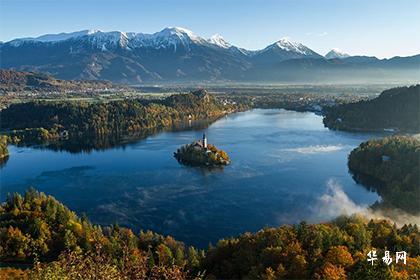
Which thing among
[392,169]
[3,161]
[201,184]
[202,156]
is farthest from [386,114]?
[3,161]

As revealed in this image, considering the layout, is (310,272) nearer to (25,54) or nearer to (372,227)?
(372,227)

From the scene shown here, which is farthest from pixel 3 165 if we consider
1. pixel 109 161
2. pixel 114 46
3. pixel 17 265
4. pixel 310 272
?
pixel 114 46

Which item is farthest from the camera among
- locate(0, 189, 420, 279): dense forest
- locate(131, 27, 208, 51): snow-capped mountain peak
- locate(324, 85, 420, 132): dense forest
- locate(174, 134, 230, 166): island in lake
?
locate(131, 27, 208, 51): snow-capped mountain peak

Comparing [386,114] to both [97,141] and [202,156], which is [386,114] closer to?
[202,156]

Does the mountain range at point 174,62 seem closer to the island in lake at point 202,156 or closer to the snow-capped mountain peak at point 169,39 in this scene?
the snow-capped mountain peak at point 169,39

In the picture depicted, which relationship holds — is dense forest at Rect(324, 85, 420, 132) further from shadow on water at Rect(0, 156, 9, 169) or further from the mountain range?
the mountain range

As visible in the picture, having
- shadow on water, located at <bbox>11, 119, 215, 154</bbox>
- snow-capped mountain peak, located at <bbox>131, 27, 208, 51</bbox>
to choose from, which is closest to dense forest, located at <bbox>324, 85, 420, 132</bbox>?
shadow on water, located at <bbox>11, 119, 215, 154</bbox>

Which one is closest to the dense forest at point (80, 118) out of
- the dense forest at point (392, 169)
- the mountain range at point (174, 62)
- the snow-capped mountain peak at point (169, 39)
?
the dense forest at point (392, 169)
